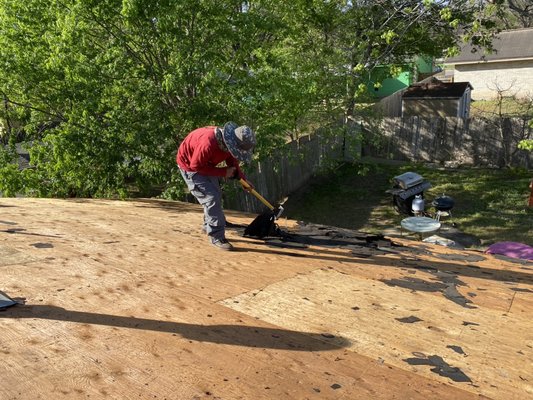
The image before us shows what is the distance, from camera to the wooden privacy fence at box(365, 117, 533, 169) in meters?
16.8

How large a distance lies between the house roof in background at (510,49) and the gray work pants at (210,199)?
1175 inches

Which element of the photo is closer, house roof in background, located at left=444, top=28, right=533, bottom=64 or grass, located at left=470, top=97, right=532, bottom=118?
grass, located at left=470, top=97, right=532, bottom=118

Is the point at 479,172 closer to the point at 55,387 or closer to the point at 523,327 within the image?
the point at 523,327

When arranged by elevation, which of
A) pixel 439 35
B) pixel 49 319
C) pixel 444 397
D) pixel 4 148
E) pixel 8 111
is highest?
pixel 439 35

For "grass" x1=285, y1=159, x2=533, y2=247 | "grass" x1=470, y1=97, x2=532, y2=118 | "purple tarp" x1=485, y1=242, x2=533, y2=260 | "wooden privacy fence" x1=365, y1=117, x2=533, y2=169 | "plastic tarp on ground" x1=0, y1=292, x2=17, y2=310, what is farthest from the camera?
"grass" x1=470, y1=97, x2=532, y2=118

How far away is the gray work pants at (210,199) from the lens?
5203mm

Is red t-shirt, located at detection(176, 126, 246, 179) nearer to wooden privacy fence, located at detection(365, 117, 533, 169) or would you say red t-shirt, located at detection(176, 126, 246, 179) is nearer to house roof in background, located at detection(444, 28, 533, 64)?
wooden privacy fence, located at detection(365, 117, 533, 169)

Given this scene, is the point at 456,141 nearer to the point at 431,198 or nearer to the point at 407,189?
the point at 431,198

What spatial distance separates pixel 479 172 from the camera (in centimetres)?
1670

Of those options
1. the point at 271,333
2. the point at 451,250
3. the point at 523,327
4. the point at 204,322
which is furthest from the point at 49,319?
the point at 451,250

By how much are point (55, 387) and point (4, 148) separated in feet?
→ 28.8

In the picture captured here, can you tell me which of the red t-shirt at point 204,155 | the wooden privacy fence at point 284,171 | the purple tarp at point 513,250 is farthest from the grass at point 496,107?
the red t-shirt at point 204,155

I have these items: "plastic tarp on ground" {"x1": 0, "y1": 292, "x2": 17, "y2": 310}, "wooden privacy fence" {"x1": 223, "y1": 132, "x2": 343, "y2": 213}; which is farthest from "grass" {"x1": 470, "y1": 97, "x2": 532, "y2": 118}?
"plastic tarp on ground" {"x1": 0, "y1": 292, "x2": 17, "y2": 310}

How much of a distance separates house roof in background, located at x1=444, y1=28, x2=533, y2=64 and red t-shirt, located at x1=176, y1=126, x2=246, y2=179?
97.5ft
